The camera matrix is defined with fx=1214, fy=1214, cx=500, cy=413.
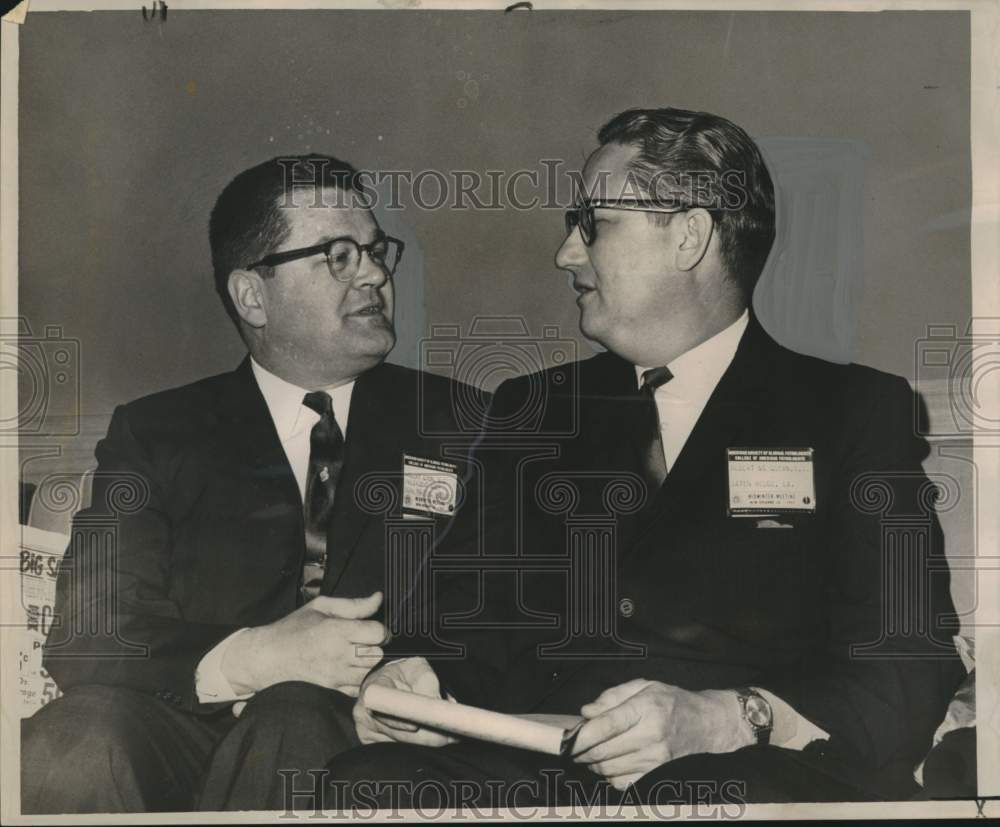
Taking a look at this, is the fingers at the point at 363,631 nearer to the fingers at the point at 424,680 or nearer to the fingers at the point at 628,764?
the fingers at the point at 424,680

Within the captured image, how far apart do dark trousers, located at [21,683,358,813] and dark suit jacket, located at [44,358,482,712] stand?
7 cm

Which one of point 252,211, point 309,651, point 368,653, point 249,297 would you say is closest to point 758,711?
point 368,653

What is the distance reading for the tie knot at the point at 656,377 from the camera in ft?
10.5

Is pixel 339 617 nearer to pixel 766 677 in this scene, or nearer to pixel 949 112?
pixel 766 677

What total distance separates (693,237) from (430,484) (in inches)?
37.5

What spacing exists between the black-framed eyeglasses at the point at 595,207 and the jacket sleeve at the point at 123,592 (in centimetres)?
128

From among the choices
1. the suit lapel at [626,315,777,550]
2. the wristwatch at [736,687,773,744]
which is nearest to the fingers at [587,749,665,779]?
the wristwatch at [736,687,773,744]

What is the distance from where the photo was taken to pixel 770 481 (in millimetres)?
3170

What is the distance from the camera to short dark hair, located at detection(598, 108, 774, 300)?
321 cm

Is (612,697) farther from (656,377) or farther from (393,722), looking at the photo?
(656,377)

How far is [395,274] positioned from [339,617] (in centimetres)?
91

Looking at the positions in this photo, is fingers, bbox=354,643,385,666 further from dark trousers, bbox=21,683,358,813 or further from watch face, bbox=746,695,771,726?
watch face, bbox=746,695,771,726

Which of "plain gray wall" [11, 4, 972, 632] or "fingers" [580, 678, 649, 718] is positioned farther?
"plain gray wall" [11, 4, 972, 632]

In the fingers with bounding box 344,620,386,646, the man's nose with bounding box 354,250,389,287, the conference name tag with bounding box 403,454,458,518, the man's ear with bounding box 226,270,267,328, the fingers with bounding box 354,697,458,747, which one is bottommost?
the fingers with bounding box 354,697,458,747
